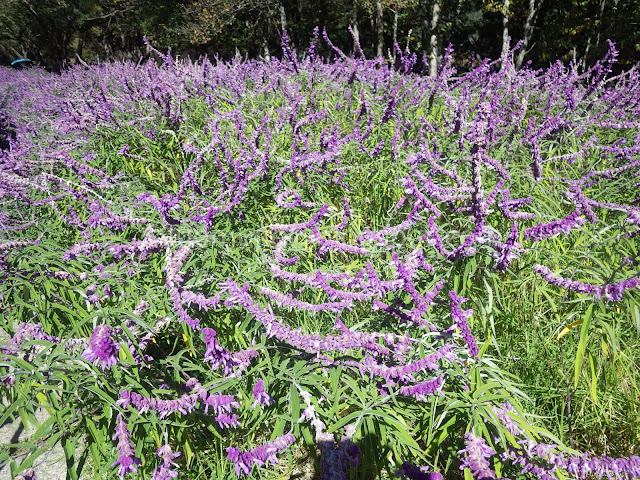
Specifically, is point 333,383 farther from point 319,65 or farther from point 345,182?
point 319,65

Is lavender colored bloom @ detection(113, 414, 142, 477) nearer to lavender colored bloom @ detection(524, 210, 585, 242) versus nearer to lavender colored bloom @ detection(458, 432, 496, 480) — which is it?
lavender colored bloom @ detection(458, 432, 496, 480)

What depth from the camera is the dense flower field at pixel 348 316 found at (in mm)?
1590

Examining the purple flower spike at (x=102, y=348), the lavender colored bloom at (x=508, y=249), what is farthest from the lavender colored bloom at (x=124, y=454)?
the lavender colored bloom at (x=508, y=249)

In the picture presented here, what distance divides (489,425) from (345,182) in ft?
7.06

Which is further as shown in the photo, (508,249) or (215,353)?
(508,249)

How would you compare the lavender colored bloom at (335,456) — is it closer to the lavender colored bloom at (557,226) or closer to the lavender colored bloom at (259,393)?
the lavender colored bloom at (259,393)

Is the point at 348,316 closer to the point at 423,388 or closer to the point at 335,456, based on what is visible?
the point at 423,388

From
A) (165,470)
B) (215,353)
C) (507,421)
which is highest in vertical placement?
(215,353)

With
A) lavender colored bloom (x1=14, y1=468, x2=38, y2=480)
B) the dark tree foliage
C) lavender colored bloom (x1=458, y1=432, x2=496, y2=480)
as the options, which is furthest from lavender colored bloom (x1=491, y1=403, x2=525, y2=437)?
the dark tree foliage

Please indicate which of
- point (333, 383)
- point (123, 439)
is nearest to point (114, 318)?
point (123, 439)

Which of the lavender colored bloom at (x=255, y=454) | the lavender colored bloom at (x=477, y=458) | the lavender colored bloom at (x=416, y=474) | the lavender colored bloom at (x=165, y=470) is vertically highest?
the lavender colored bloom at (x=477, y=458)

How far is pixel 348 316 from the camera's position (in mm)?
2314

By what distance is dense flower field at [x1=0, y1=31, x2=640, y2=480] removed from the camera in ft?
5.22

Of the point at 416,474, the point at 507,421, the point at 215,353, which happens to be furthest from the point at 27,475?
the point at 507,421
